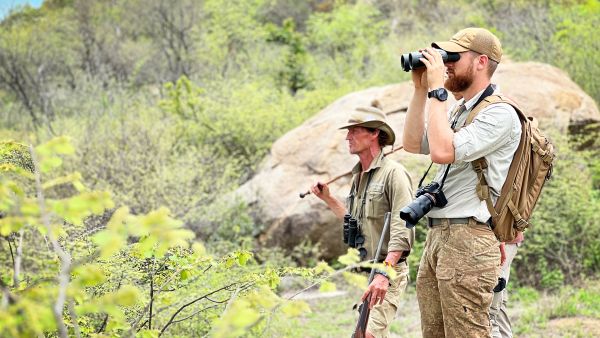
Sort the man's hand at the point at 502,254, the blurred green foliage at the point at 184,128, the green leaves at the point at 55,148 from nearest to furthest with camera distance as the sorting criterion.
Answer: the green leaves at the point at 55,148 < the blurred green foliage at the point at 184,128 < the man's hand at the point at 502,254

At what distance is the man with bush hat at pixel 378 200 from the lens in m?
3.47

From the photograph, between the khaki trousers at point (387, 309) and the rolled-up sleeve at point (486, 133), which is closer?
the rolled-up sleeve at point (486, 133)

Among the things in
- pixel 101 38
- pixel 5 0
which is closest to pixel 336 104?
pixel 5 0

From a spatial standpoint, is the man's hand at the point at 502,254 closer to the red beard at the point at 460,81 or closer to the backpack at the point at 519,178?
the backpack at the point at 519,178

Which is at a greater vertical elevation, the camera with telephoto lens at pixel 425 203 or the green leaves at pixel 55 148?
the green leaves at pixel 55 148

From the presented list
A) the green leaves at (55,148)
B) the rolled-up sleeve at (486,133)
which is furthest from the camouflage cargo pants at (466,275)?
the green leaves at (55,148)

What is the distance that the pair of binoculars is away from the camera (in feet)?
12.0

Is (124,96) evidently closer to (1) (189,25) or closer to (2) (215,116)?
(2) (215,116)

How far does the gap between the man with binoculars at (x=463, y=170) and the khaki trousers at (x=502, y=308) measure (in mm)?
490

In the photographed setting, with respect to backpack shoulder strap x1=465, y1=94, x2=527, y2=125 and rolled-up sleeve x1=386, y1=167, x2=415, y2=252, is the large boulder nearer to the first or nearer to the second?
rolled-up sleeve x1=386, y1=167, x2=415, y2=252

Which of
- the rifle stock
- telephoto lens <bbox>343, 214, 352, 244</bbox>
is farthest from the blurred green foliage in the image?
telephoto lens <bbox>343, 214, 352, 244</bbox>

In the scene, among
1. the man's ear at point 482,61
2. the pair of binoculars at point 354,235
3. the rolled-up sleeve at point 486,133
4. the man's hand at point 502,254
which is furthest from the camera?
the pair of binoculars at point 354,235

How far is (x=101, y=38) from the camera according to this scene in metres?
24.8

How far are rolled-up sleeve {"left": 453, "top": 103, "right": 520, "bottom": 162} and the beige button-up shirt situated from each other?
867 mm
